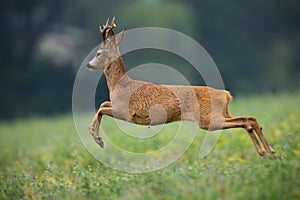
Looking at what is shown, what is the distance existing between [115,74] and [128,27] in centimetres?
2954

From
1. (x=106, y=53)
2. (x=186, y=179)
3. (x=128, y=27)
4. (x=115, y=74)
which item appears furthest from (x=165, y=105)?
A: (x=128, y=27)

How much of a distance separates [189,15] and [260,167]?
3628 cm

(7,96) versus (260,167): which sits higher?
(7,96)

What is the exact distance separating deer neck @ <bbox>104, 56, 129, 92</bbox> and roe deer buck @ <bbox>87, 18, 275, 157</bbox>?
0.13 metres

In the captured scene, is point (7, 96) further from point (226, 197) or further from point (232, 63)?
point (226, 197)

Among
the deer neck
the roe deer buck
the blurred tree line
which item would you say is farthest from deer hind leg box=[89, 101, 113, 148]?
the blurred tree line

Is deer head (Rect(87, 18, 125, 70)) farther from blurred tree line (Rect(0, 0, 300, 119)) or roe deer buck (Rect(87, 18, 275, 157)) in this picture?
blurred tree line (Rect(0, 0, 300, 119))

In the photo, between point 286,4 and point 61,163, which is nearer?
point 61,163

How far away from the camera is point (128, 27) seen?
37625 mm

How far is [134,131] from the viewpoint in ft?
35.6

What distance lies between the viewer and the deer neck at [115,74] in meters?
8.38

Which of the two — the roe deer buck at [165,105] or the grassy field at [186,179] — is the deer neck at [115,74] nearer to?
the roe deer buck at [165,105]

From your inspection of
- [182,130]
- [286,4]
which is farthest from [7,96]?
[182,130]

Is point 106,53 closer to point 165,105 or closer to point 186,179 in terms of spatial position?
point 165,105
